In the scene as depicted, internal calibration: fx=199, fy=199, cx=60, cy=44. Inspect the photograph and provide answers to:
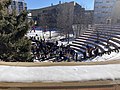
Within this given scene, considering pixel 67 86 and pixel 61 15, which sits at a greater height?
pixel 61 15

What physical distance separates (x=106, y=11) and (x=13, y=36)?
38564 mm

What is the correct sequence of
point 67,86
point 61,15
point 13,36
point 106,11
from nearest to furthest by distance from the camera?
point 67,86 → point 13,36 → point 61,15 → point 106,11

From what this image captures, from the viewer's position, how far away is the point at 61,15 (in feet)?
143

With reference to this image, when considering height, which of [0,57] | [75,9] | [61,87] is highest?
[75,9]

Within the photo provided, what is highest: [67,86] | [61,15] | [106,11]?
[106,11]

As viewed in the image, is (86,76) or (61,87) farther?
(86,76)

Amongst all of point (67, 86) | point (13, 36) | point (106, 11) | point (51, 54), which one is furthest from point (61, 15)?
point (67, 86)

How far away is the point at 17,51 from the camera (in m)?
11.7

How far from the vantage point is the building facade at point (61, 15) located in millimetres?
41459

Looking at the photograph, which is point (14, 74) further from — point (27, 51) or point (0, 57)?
point (27, 51)

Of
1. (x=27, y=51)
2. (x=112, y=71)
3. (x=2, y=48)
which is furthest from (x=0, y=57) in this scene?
(x=112, y=71)

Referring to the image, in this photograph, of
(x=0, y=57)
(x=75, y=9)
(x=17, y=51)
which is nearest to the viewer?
(x=0, y=57)

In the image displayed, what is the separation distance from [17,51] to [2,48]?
2.92 ft

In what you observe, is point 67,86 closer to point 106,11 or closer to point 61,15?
point 61,15
